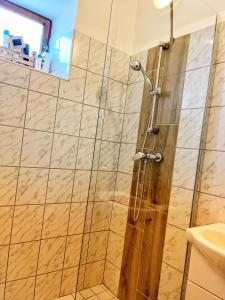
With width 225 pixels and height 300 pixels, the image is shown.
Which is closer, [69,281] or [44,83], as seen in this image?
[44,83]

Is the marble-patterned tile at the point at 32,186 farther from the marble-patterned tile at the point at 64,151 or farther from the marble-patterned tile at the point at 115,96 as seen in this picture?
the marble-patterned tile at the point at 115,96

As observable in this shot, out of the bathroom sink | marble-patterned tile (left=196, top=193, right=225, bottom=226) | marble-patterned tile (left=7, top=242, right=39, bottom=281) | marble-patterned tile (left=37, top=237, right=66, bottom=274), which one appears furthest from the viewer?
marble-patterned tile (left=37, top=237, right=66, bottom=274)

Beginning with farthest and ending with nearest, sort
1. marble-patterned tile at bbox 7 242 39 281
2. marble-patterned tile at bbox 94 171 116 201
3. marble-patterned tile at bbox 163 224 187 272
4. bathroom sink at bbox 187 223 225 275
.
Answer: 1. marble-patterned tile at bbox 94 171 116 201
2. marble-patterned tile at bbox 7 242 39 281
3. marble-patterned tile at bbox 163 224 187 272
4. bathroom sink at bbox 187 223 225 275

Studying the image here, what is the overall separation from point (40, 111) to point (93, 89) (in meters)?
0.46

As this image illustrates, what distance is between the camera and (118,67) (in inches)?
68.4

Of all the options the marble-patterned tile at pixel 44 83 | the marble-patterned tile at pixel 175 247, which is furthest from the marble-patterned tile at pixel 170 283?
the marble-patterned tile at pixel 44 83

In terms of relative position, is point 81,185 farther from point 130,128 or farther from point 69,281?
point 69,281

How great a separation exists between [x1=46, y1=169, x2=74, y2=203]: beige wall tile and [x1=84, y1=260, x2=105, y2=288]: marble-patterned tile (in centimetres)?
56

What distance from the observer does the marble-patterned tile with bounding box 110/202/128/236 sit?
1732 millimetres

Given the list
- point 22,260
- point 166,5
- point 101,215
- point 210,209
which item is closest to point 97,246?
point 101,215

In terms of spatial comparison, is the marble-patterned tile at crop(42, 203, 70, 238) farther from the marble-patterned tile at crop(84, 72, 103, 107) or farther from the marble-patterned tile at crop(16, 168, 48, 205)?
the marble-patterned tile at crop(84, 72, 103, 107)

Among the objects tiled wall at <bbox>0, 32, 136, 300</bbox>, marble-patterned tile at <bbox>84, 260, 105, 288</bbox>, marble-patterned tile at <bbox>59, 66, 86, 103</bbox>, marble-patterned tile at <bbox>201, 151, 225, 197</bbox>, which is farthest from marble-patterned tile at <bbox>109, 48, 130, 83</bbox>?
marble-patterned tile at <bbox>84, 260, 105, 288</bbox>

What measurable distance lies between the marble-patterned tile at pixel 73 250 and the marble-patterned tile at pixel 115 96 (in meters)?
1.02

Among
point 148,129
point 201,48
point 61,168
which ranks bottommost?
point 61,168
